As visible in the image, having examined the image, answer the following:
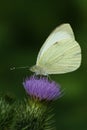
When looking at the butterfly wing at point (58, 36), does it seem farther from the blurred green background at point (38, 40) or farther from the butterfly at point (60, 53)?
the blurred green background at point (38, 40)

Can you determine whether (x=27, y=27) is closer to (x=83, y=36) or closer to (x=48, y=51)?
(x=83, y=36)

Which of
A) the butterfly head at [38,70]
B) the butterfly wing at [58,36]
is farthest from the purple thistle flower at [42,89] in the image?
the butterfly wing at [58,36]

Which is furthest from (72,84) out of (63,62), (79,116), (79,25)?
(63,62)

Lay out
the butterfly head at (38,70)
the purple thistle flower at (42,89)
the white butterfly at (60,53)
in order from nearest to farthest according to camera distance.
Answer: the purple thistle flower at (42,89), the butterfly head at (38,70), the white butterfly at (60,53)

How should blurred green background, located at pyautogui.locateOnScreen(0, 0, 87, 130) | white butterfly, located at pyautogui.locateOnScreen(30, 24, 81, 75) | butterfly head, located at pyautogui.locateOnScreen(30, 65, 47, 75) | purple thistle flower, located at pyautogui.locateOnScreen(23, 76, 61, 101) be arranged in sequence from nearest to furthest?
purple thistle flower, located at pyautogui.locateOnScreen(23, 76, 61, 101) → butterfly head, located at pyautogui.locateOnScreen(30, 65, 47, 75) → white butterfly, located at pyautogui.locateOnScreen(30, 24, 81, 75) → blurred green background, located at pyautogui.locateOnScreen(0, 0, 87, 130)

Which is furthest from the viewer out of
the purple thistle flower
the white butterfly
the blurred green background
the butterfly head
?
the blurred green background

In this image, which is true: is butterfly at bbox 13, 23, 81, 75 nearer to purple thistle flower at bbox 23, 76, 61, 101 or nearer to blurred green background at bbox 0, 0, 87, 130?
purple thistle flower at bbox 23, 76, 61, 101

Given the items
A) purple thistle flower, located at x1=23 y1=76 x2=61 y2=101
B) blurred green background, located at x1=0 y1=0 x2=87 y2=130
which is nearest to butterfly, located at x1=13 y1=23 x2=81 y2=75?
purple thistle flower, located at x1=23 y1=76 x2=61 y2=101
